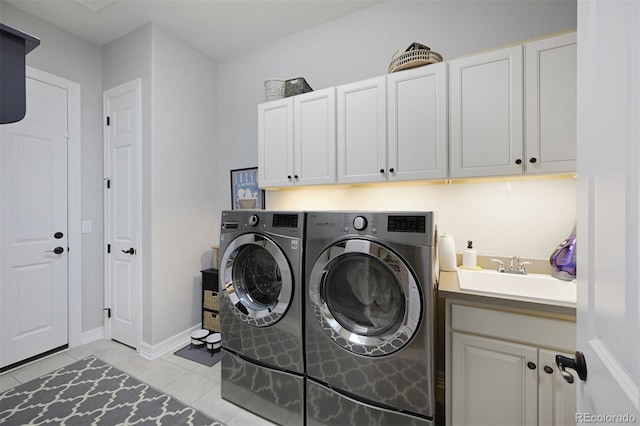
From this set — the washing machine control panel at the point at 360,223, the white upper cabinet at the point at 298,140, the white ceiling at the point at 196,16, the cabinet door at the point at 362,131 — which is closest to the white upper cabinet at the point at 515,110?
the cabinet door at the point at 362,131

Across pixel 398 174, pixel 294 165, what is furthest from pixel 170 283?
pixel 398 174

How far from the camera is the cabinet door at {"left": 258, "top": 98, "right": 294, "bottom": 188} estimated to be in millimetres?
2125

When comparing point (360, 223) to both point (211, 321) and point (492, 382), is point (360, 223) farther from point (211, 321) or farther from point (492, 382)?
point (211, 321)

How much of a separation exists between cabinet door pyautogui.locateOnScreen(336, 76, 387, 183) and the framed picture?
42.7 inches

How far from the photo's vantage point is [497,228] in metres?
1.79

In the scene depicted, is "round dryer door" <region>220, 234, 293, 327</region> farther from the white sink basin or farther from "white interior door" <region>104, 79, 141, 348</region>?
"white interior door" <region>104, 79, 141, 348</region>

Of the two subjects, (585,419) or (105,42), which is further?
(105,42)

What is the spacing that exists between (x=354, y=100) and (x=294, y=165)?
2.15 ft

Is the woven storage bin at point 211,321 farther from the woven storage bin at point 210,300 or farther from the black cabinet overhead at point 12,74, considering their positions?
the black cabinet overhead at point 12,74

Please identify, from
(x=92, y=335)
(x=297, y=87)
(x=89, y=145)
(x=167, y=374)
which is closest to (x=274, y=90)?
(x=297, y=87)

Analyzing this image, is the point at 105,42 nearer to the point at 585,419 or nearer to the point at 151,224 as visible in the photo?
the point at 151,224

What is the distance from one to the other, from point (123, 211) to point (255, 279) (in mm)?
1687

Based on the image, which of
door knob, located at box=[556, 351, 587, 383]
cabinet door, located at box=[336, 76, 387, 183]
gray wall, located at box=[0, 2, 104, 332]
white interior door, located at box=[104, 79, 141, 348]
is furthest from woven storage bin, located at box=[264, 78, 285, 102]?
door knob, located at box=[556, 351, 587, 383]

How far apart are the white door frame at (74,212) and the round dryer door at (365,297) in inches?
97.1
